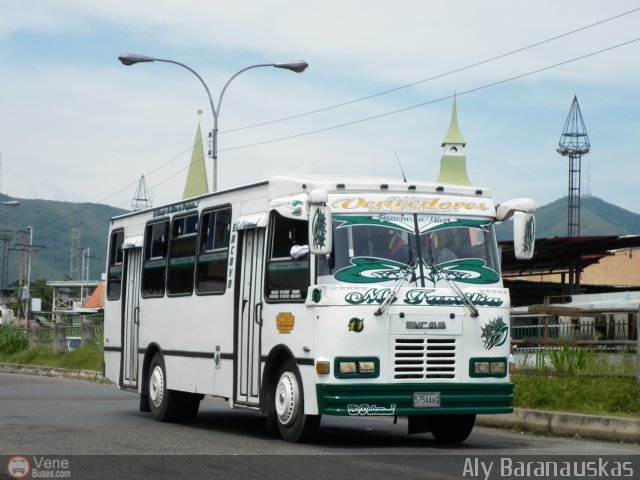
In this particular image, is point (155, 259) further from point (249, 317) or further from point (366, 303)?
point (366, 303)

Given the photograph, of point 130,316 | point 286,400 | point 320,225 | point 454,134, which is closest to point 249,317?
point 286,400

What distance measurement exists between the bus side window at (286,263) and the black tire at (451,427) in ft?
7.85

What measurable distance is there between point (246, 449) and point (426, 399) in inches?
79.4

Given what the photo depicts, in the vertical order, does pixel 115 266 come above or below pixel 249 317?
above

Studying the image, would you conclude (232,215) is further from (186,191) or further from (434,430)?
(186,191)

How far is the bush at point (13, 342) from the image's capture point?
4428 cm

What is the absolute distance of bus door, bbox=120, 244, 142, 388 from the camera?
63.3 ft

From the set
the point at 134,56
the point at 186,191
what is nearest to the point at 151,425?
the point at 134,56

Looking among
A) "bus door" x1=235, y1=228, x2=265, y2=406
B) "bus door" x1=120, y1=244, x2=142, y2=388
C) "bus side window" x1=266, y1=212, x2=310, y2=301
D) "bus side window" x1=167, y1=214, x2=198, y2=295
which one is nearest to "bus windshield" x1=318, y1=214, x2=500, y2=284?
"bus side window" x1=266, y1=212, x2=310, y2=301

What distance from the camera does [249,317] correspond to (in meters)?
15.1

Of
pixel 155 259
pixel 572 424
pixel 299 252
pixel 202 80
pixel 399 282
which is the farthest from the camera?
pixel 202 80

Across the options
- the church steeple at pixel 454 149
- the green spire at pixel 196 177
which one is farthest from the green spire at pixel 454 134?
the green spire at pixel 196 177

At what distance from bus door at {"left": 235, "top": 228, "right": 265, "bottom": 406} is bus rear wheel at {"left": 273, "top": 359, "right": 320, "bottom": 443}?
0.62 metres

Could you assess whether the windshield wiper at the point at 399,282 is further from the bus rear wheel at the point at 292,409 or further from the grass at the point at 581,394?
the grass at the point at 581,394
